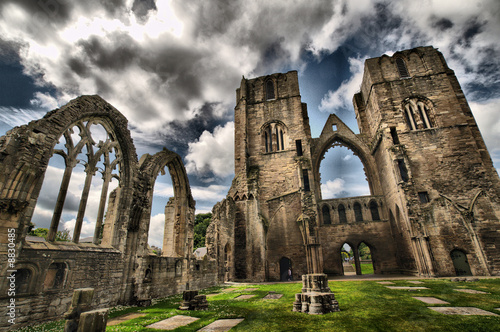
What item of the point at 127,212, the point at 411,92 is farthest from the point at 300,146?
the point at 127,212

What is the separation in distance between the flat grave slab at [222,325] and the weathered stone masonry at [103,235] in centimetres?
366

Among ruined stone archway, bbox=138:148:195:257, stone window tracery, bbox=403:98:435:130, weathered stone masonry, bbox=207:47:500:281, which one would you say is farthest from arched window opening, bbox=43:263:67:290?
stone window tracery, bbox=403:98:435:130

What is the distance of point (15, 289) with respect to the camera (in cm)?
465

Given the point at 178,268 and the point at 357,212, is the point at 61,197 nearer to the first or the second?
the point at 178,268

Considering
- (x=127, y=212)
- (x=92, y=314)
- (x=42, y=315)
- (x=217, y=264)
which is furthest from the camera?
(x=217, y=264)

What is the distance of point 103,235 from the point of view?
7.51m

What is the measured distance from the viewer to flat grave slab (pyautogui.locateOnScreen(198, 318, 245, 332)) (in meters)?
3.95

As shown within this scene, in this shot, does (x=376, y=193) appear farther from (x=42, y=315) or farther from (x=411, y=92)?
(x=42, y=315)

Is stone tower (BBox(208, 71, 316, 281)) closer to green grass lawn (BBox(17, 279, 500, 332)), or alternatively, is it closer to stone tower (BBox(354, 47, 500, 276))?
stone tower (BBox(354, 47, 500, 276))

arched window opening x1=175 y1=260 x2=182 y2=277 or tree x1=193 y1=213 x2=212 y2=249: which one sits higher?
tree x1=193 y1=213 x2=212 y2=249

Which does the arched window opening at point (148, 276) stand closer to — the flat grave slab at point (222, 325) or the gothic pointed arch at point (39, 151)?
the gothic pointed arch at point (39, 151)

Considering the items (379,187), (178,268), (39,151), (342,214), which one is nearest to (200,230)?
(342,214)

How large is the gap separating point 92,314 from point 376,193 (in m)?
20.9

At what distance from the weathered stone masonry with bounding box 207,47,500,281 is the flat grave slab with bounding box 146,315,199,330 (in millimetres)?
8306
